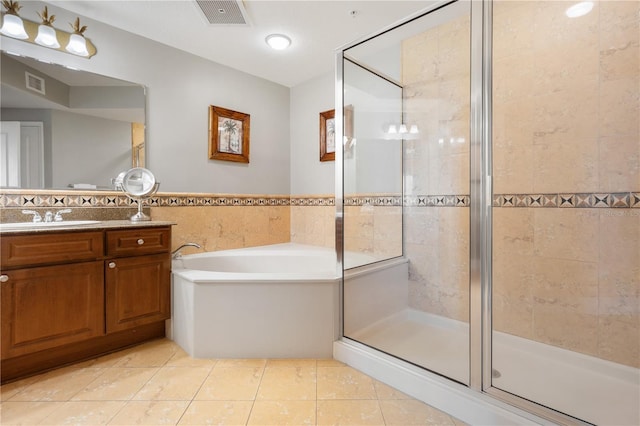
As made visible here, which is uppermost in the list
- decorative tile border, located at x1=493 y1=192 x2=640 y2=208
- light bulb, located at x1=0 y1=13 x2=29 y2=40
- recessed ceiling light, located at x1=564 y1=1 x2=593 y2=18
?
light bulb, located at x1=0 y1=13 x2=29 y2=40

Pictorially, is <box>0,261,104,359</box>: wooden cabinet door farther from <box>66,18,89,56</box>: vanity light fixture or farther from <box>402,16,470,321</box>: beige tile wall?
<box>402,16,470,321</box>: beige tile wall

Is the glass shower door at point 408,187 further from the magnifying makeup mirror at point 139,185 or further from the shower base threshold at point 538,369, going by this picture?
the magnifying makeup mirror at point 139,185

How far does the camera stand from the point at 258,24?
2.26 meters

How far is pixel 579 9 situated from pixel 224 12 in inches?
84.9

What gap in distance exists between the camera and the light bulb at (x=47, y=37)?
79.4 inches

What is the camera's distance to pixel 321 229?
123 inches

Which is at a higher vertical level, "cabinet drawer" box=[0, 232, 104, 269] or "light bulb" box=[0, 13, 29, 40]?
"light bulb" box=[0, 13, 29, 40]

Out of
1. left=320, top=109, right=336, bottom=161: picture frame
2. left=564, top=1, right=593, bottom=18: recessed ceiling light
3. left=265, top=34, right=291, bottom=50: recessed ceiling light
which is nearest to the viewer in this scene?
left=564, top=1, right=593, bottom=18: recessed ceiling light

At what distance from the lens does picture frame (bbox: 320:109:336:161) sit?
3047 mm

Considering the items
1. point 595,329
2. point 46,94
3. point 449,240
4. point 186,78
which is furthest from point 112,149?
point 595,329

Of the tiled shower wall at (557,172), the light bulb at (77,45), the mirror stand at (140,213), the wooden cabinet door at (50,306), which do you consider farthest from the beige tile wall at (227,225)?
the tiled shower wall at (557,172)

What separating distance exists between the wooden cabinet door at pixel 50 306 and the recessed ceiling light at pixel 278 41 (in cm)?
205

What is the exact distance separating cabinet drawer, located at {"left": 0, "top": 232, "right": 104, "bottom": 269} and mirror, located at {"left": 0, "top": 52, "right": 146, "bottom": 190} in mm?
593

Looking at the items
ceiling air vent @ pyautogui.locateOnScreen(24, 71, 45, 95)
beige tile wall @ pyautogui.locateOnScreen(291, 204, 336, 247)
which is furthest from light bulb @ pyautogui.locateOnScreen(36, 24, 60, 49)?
beige tile wall @ pyautogui.locateOnScreen(291, 204, 336, 247)
